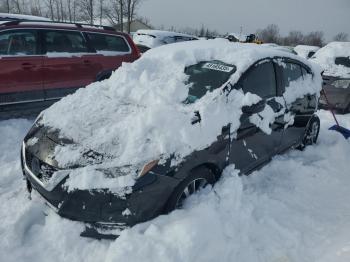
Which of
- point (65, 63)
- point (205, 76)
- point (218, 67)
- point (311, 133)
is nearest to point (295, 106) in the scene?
point (311, 133)

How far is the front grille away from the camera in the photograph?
119 inches

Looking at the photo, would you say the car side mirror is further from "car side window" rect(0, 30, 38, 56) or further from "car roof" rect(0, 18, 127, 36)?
"car roof" rect(0, 18, 127, 36)

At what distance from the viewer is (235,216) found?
10.8 ft

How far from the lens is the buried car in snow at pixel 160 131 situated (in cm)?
286

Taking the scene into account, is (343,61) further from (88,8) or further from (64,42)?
(88,8)

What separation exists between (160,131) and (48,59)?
4102 millimetres

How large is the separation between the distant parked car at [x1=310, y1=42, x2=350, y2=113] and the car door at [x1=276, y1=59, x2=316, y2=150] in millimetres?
3444

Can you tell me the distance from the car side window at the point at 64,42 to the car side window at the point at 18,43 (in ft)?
0.86

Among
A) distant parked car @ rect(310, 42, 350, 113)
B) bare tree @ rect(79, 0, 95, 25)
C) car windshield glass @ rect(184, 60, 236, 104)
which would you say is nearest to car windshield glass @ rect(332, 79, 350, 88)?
distant parked car @ rect(310, 42, 350, 113)

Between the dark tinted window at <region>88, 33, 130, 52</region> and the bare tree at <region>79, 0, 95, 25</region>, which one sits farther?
the bare tree at <region>79, 0, 95, 25</region>

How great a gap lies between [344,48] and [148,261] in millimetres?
8839

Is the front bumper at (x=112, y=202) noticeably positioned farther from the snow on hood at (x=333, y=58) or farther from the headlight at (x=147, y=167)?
the snow on hood at (x=333, y=58)

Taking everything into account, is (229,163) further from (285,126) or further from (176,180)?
(285,126)

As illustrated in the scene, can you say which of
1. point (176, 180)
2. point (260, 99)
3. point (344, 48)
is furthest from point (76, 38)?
point (344, 48)
